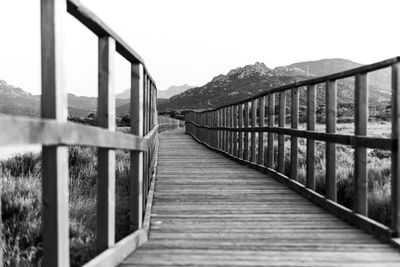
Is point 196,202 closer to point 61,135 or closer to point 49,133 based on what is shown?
point 61,135

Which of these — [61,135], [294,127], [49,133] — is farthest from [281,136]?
[49,133]

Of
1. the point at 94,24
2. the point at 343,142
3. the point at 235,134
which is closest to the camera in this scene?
the point at 94,24

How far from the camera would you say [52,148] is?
2467mm

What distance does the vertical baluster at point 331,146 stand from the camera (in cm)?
554

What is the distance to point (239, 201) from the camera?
628 centimetres

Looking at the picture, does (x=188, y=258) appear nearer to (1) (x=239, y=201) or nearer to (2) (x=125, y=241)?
(2) (x=125, y=241)

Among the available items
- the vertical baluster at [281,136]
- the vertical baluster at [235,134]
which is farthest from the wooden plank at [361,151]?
the vertical baluster at [235,134]

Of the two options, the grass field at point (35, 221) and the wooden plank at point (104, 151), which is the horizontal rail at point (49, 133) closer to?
the wooden plank at point (104, 151)

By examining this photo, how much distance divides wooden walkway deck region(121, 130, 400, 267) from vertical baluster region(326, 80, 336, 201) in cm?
26

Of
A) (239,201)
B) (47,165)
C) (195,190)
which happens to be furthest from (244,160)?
(47,165)

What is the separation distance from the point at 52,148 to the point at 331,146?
143 inches

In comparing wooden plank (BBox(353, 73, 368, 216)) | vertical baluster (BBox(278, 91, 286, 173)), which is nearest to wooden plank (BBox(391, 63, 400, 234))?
wooden plank (BBox(353, 73, 368, 216))

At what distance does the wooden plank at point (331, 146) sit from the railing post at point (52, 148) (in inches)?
141

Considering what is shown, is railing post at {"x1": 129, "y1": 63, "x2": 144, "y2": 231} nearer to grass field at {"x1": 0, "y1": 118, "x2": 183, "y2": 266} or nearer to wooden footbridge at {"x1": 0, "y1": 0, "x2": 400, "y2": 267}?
wooden footbridge at {"x1": 0, "y1": 0, "x2": 400, "y2": 267}
